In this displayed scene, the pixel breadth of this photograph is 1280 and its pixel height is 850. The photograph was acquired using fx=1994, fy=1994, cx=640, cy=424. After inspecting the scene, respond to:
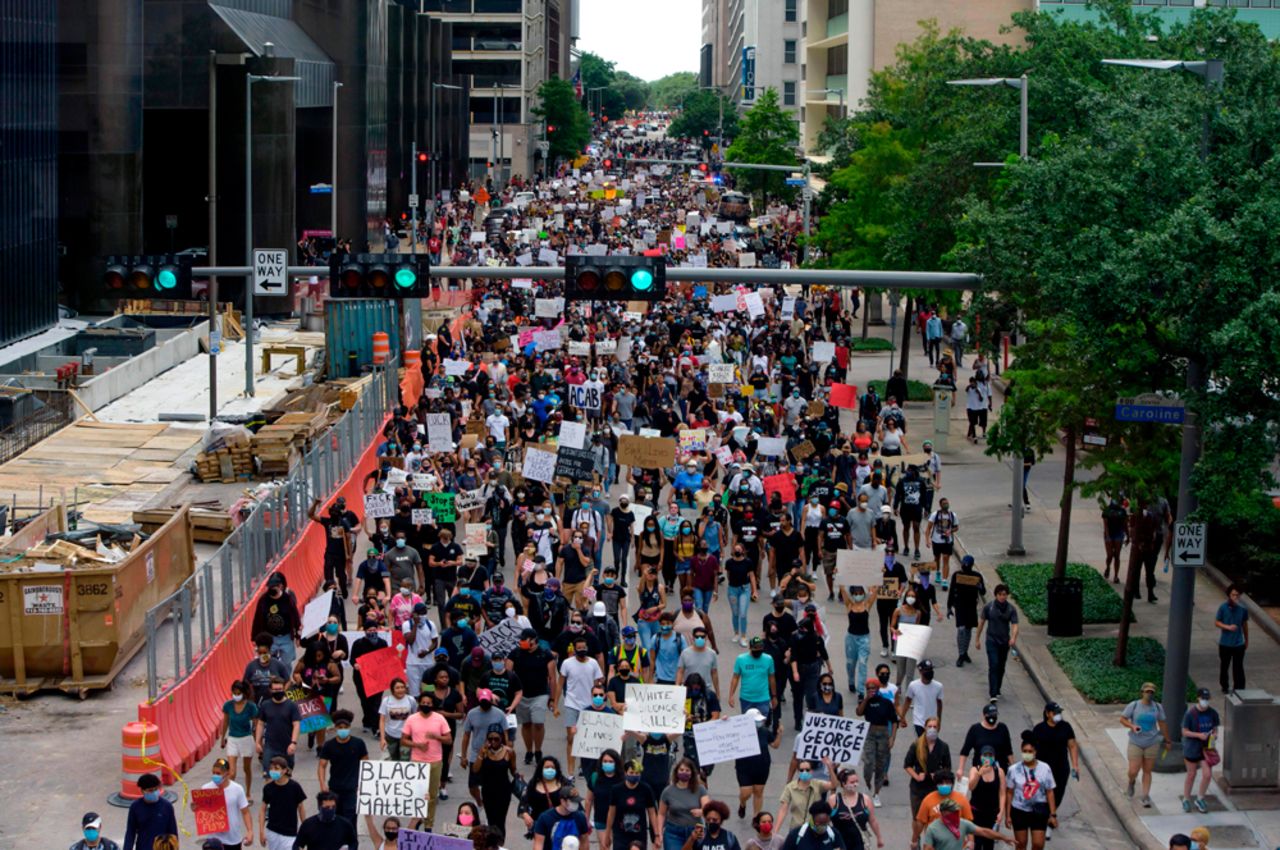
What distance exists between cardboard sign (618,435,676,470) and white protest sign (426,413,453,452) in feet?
9.72

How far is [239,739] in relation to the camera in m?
18.2

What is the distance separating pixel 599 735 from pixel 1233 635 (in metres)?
8.43

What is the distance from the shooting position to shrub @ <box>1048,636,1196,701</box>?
22.3 m

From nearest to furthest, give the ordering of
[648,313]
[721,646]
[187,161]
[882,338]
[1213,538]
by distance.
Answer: [721,646], [1213,538], [648,313], [882,338], [187,161]

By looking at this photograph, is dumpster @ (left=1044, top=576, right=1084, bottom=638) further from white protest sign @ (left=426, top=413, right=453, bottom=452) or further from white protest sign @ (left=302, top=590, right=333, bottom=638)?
white protest sign @ (left=426, top=413, right=453, bottom=452)

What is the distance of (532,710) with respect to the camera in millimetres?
18859

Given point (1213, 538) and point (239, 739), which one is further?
point (1213, 538)

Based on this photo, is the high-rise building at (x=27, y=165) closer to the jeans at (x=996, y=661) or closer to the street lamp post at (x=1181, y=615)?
the jeans at (x=996, y=661)

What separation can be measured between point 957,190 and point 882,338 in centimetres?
1430

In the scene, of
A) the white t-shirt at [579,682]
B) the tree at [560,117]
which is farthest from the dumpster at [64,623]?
the tree at [560,117]

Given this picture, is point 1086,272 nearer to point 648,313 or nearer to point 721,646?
point 721,646

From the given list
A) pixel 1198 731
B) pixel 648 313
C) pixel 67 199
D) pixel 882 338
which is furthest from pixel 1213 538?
pixel 67 199

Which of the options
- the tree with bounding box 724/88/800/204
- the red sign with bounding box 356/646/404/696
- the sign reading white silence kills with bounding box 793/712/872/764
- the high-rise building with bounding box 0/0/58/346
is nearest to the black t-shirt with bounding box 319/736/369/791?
the red sign with bounding box 356/646/404/696

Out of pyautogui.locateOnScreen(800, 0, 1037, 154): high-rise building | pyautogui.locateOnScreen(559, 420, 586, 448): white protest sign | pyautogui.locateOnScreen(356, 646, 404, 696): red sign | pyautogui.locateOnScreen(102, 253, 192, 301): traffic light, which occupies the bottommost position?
pyautogui.locateOnScreen(356, 646, 404, 696): red sign
